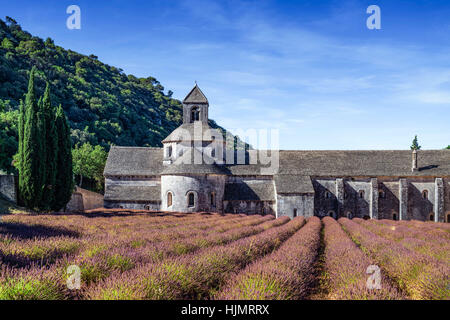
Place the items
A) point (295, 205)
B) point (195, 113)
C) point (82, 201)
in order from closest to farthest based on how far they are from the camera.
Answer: point (295, 205) → point (82, 201) → point (195, 113)

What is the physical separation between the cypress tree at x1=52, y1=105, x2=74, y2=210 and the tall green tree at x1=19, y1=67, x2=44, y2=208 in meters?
2.24

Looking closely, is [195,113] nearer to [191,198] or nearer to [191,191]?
[191,191]

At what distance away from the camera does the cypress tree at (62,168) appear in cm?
2706

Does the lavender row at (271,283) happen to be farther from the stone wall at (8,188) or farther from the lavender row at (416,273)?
the stone wall at (8,188)

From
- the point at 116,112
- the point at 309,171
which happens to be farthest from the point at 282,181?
the point at 116,112

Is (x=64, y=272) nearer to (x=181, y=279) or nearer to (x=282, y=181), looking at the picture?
(x=181, y=279)

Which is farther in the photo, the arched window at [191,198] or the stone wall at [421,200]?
the stone wall at [421,200]

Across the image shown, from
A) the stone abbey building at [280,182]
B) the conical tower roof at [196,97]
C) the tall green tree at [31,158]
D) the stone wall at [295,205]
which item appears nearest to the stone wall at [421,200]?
the stone abbey building at [280,182]

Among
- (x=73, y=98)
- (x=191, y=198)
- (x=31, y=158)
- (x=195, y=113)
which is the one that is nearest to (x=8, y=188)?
(x=31, y=158)

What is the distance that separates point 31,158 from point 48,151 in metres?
1.57

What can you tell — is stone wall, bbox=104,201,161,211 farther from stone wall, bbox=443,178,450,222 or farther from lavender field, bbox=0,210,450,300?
stone wall, bbox=443,178,450,222

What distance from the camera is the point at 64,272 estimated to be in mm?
5414

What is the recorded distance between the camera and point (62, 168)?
2772cm

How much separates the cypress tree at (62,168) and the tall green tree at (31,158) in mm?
2240
